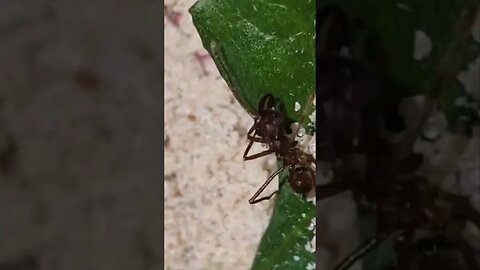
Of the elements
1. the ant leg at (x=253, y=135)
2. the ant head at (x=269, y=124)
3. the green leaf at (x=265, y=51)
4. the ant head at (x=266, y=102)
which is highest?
the green leaf at (x=265, y=51)

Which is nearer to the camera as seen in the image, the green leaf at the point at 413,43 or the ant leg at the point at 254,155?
the ant leg at the point at 254,155

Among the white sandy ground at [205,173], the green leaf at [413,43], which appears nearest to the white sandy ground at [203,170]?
the white sandy ground at [205,173]

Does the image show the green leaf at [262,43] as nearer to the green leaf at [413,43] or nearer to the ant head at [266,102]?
the ant head at [266,102]
